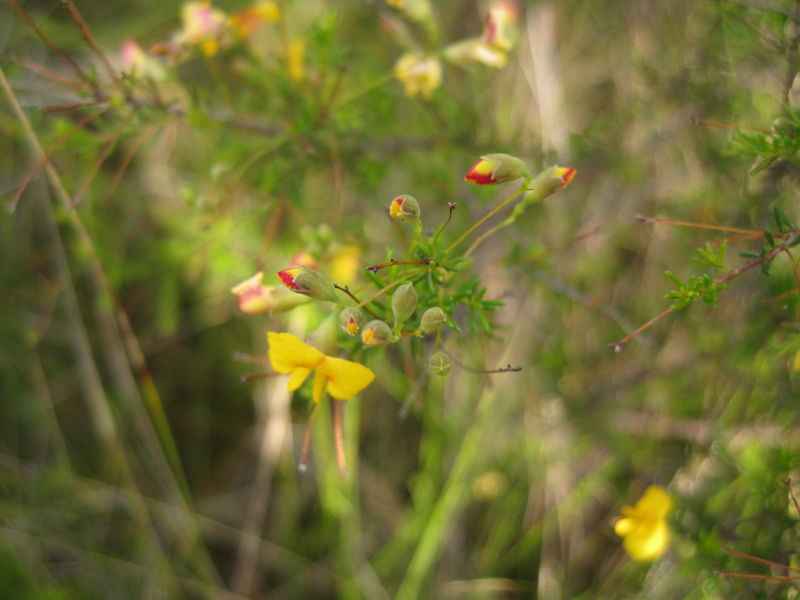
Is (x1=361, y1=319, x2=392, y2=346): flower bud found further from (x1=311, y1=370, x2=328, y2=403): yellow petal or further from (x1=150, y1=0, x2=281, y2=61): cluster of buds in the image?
(x1=150, y1=0, x2=281, y2=61): cluster of buds

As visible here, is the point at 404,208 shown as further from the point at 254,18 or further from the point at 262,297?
the point at 254,18

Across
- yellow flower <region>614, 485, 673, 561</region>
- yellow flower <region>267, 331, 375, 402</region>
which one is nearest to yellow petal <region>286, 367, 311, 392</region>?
yellow flower <region>267, 331, 375, 402</region>

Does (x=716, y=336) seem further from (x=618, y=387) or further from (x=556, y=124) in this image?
(x=556, y=124)

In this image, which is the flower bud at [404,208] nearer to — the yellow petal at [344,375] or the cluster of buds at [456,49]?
the yellow petal at [344,375]

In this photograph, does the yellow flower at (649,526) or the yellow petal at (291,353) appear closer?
the yellow petal at (291,353)

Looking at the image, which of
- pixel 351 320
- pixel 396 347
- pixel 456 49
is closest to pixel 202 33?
pixel 456 49

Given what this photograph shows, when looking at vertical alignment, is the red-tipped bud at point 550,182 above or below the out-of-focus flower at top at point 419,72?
below

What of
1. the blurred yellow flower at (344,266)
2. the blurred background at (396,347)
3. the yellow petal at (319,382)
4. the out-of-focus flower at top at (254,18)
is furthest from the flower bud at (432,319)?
the out-of-focus flower at top at (254,18)
